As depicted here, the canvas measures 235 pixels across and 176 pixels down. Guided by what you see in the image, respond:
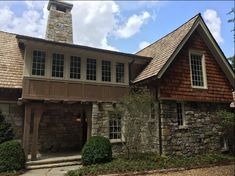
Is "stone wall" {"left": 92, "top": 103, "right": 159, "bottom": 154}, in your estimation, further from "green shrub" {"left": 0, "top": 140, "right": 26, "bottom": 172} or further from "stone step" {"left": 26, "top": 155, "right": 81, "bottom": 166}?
"green shrub" {"left": 0, "top": 140, "right": 26, "bottom": 172}

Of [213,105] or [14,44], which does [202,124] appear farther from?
[14,44]

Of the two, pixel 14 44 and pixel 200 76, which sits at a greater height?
pixel 14 44

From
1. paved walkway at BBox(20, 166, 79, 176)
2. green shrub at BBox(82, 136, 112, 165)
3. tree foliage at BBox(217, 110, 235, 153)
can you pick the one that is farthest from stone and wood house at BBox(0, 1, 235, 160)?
green shrub at BBox(82, 136, 112, 165)

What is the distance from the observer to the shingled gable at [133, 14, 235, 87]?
1245cm

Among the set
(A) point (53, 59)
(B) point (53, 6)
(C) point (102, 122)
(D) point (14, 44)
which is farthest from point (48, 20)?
(C) point (102, 122)

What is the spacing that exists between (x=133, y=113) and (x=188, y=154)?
13.3 feet

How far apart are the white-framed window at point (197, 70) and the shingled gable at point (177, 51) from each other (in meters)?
1.16

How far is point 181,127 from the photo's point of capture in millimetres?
12555

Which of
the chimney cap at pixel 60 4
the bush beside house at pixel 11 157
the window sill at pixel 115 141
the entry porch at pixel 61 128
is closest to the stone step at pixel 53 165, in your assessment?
the bush beside house at pixel 11 157

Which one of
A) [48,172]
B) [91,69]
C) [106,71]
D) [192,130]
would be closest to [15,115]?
[48,172]

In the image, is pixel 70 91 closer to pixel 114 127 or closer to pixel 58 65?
pixel 58 65

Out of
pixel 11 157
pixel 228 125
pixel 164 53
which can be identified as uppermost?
pixel 164 53

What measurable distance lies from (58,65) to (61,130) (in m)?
4.15

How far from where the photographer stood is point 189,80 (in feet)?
43.6
